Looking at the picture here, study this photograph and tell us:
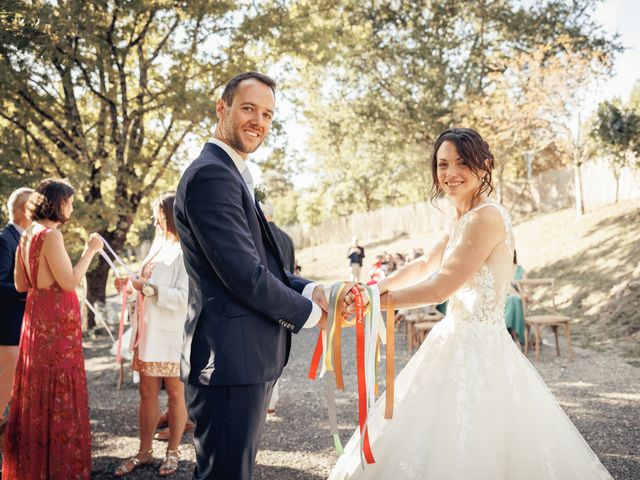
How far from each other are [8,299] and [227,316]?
11.0 feet

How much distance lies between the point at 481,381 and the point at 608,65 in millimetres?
20974

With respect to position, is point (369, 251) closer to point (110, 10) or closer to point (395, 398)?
point (110, 10)

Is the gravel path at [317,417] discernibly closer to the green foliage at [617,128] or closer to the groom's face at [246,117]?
the groom's face at [246,117]

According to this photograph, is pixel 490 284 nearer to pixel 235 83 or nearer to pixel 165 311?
pixel 235 83

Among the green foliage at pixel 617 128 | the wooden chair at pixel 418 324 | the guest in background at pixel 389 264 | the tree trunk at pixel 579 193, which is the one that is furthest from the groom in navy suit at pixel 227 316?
the tree trunk at pixel 579 193

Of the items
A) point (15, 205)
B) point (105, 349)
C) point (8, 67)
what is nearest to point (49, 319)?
point (15, 205)

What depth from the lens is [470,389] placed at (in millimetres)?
2594

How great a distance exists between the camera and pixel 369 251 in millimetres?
31750

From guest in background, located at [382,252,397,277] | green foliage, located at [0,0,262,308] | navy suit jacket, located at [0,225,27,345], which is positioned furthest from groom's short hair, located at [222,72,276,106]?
guest in background, located at [382,252,397,277]

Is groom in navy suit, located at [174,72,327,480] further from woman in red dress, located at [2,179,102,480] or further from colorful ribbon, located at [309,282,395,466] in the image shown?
woman in red dress, located at [2,179,102,480]

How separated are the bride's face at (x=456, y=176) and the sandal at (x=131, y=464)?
3109 millimetres

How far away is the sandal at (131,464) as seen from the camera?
12.8 ft

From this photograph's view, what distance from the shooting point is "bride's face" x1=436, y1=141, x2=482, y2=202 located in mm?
2850

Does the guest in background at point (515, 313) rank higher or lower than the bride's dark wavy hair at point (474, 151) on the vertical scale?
lower
